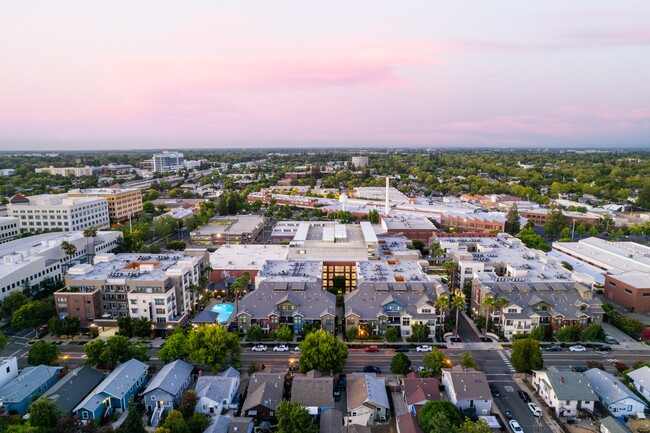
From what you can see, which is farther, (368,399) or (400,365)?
(400,365)

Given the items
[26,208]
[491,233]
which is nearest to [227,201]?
[26,208]

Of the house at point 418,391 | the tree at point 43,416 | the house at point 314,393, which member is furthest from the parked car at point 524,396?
the tree at point 43,416

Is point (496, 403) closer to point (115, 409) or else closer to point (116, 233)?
point (115, 409)

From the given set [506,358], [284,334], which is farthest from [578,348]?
[284,334]

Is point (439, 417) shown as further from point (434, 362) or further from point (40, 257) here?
point (40, 257)

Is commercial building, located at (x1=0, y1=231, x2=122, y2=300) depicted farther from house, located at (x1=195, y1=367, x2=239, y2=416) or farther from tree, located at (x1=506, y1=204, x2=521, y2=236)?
tree, located at (x1=506, y1=204, x2=521, y2=236)

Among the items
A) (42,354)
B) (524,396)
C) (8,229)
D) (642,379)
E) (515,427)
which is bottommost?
(524,396)

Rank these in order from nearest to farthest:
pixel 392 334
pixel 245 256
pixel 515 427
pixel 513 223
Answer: pixel 515 427 → pixel 392 334 → pixel 245 256 → pixel 513 223

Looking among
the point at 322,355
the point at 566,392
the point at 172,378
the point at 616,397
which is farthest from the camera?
the point at 322,355
